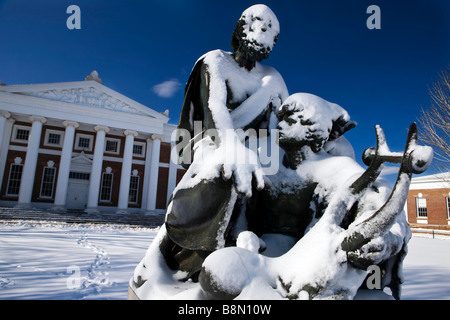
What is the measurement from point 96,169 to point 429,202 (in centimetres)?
2878

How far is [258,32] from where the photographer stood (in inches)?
58.9

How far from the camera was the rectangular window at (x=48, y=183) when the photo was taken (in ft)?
76.7

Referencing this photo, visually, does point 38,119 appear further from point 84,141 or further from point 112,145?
point 112,145


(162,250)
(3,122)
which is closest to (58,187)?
(3,122)

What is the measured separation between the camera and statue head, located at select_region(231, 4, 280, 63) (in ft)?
4.92

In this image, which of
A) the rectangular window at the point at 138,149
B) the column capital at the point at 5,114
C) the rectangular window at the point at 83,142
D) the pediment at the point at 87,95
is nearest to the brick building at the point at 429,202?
the pediment at the point at 87,95

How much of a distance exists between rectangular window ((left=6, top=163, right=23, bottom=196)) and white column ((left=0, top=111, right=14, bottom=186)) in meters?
0.65

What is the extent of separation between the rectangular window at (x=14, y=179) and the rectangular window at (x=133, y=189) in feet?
29.3

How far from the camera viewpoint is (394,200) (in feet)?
2.57

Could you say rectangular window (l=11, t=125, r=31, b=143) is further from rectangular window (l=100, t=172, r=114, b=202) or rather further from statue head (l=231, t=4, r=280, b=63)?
Answer: statue head (l=231, t=4, r=280, b=63)

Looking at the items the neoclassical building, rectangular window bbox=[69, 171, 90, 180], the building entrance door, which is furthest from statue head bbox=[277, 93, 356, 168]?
rectangular window bbox=[69, 171, 90, 180]

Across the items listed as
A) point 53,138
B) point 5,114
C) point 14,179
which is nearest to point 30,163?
point 14,179

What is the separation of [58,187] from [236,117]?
951 inches

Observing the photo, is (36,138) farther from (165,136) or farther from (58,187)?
(165,136)
